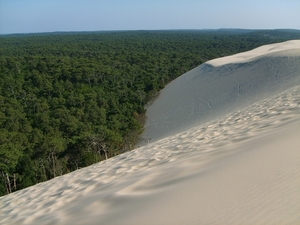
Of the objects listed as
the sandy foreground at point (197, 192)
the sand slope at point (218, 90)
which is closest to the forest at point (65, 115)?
the sand slope at point (218, 90)

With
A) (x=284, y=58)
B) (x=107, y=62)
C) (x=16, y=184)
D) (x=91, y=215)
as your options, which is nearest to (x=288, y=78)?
(x=284, y=58)

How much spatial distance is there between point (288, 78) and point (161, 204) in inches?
618

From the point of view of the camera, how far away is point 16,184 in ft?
35.7

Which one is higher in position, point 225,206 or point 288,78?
point 225,206

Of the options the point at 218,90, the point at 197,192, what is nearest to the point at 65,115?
the point at 218,90

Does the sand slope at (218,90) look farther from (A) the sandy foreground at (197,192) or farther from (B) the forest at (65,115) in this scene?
(A) the sandy foreground at (197,192)

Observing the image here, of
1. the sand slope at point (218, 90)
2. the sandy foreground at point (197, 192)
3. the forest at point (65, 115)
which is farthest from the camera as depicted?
the sand slope at point (218, 90)

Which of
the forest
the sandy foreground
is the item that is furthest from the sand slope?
the sandy foreground

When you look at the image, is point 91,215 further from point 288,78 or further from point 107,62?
point 107,62

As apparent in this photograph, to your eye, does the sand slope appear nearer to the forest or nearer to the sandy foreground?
the forest

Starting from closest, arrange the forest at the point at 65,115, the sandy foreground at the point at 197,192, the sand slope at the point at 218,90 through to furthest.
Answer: the sandy foreground at the point at 197,192
the forest at the point at 65,115
the sand slope at the point at 218,90

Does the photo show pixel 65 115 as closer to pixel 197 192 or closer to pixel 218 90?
pixel 218 90

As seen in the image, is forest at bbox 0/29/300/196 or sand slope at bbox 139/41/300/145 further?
sand slope at bbox 139/41/300/145

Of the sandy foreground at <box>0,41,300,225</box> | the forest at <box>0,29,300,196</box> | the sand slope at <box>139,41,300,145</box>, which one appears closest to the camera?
the sandy foreground at <box>0,41,300,225</box>
